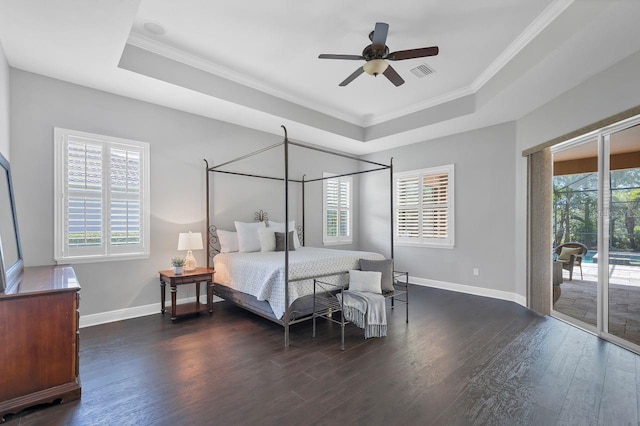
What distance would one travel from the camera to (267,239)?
15.3 feet

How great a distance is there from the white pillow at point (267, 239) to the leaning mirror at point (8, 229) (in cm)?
262

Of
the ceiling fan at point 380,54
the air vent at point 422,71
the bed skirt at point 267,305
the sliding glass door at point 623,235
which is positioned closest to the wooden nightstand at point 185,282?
the bed skirt at point 267,305

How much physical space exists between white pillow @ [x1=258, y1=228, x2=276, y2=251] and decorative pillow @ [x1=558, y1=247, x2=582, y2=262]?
3.92 m

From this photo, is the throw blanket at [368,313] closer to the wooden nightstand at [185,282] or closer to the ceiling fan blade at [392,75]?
the wooden nightstand at [185,282]

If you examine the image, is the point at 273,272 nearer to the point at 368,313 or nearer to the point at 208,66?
the point at 368,313

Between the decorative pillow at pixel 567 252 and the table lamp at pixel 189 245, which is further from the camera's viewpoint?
the table lamp at pixel 189 245

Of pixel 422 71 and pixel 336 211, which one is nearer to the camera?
pixel 422 71

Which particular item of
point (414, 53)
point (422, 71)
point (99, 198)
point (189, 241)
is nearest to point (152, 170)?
point (99, 198)

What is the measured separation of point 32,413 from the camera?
200 centimetres

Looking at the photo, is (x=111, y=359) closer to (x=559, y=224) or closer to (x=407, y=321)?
(x=407, y=321)

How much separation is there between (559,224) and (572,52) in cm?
213

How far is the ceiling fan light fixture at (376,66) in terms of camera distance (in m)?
3.03

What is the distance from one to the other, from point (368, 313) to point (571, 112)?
338 cm

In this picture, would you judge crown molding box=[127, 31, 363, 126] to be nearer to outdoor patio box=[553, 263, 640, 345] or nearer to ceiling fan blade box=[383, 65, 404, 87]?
ceiling fan blade box=[383, 65, 404, 87]
